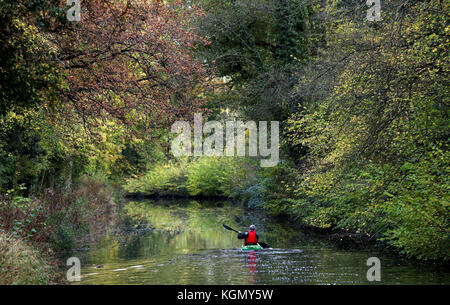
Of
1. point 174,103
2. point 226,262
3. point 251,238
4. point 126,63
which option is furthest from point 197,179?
point 126,63

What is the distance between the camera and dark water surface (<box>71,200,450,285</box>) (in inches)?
481

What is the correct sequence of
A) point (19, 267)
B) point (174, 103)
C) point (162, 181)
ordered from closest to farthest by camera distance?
point (19, 267) → point (174, 103) → point (162, 181)

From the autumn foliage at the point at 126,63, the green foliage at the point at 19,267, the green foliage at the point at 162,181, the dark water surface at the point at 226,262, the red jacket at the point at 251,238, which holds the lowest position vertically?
the dark water surface at the point at 226,262

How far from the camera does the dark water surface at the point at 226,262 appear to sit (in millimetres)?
12211

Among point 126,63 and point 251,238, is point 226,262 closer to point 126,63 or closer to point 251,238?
point 251,238

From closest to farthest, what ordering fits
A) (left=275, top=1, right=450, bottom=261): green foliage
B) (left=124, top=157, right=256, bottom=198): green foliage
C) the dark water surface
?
(left=275, top=1, right=450, bottom=261): green foliage, the dark water surface, (left=124, top=157, right=256, bottom=198): green foliage

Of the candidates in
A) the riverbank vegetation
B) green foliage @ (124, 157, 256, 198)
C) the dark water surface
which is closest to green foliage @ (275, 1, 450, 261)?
the riverbank vegetation

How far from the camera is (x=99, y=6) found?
11742 mm

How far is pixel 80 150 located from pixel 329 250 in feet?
35.4

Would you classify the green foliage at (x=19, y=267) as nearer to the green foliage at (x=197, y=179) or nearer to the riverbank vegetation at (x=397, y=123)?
the riverbank vegetation at (x=397, y=123)

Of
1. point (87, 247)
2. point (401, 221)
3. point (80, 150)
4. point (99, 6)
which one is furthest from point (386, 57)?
point (80, 150)

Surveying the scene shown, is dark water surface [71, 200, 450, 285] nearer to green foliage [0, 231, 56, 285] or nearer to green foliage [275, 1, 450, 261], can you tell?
green foliage [275, 1, 450, 261]

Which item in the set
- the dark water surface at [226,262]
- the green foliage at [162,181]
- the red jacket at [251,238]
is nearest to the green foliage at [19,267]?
the dark water surface at [226,262]

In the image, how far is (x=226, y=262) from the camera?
601 inches
